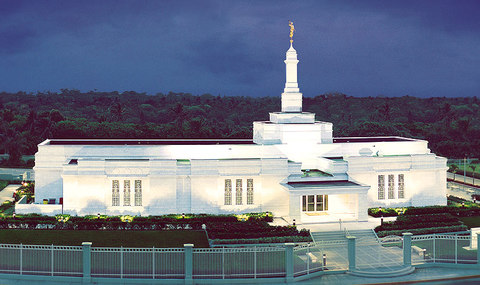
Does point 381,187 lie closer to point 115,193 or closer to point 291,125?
point 291,125

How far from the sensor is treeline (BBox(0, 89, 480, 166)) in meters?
77.2

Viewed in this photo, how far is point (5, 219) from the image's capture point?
35375mm

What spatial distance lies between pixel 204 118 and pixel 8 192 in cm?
6344

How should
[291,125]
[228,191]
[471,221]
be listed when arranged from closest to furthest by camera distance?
[471,221] → [228,191] → [291,125]

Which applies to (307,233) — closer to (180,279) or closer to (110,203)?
(180,279)

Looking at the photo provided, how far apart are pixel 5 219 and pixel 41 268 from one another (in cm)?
1132

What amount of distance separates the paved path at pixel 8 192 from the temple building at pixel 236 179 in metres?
6.77

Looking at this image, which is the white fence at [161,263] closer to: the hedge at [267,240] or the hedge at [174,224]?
the hedge at [267,240]

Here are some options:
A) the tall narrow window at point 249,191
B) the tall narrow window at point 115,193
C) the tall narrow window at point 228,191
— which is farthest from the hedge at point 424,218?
the tall narrow window at point 115,193

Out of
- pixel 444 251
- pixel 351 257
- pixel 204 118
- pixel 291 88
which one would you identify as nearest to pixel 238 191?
pixel 291 88

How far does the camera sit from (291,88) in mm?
45094

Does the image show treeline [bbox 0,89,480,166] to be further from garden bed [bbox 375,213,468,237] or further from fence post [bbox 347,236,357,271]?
fence post [bbox 347,236,357,271]

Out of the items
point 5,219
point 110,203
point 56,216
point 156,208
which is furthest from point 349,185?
point 5,219

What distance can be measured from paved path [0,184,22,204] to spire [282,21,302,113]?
908 inches
